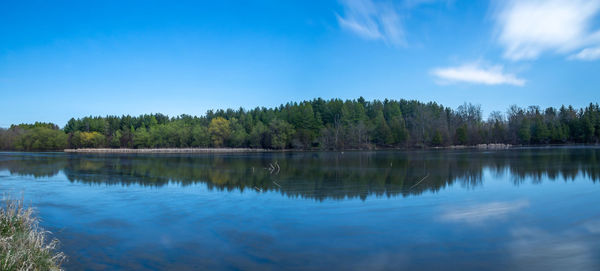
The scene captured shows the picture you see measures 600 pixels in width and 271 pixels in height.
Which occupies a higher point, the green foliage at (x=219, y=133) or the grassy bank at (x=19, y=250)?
the green foliage at (x=219, y=133)

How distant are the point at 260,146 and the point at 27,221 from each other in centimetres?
7277

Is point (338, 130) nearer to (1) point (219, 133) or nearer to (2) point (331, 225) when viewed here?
(1) point (219, 133)

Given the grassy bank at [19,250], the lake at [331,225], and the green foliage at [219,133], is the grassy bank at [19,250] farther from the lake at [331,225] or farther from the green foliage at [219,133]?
the green foliage at [219,133]

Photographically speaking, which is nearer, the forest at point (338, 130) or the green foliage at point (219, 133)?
the forest at point (338, 130)

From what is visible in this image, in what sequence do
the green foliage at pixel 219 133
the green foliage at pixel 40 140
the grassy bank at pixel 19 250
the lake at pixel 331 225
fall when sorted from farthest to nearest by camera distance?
the green foliage at pixel 40 140 → the green foliage at pixel 219 133 → the lake at pixel 331 225 → the grassy bank at pixel 19 250

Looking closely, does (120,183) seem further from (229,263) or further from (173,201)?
(229,263)

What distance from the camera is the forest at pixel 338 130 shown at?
256ft

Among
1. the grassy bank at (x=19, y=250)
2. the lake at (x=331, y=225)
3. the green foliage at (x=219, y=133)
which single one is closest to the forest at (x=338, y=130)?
the green foliage at (x=219, y=133)

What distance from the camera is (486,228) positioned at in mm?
9352

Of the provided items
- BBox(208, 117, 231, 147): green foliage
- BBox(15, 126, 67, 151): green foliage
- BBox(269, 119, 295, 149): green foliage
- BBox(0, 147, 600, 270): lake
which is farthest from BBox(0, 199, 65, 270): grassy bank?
BBox(15, 126, 67, 151): green foliage

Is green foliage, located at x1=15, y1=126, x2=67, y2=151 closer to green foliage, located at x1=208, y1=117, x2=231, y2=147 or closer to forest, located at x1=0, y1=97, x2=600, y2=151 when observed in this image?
forest, located at x1=0, y1=97, x2=600, y2=151

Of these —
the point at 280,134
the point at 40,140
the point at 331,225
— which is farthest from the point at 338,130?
the point at 40,140

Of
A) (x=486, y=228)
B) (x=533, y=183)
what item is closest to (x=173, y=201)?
(x=486, y=228)

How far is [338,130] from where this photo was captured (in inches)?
3103
